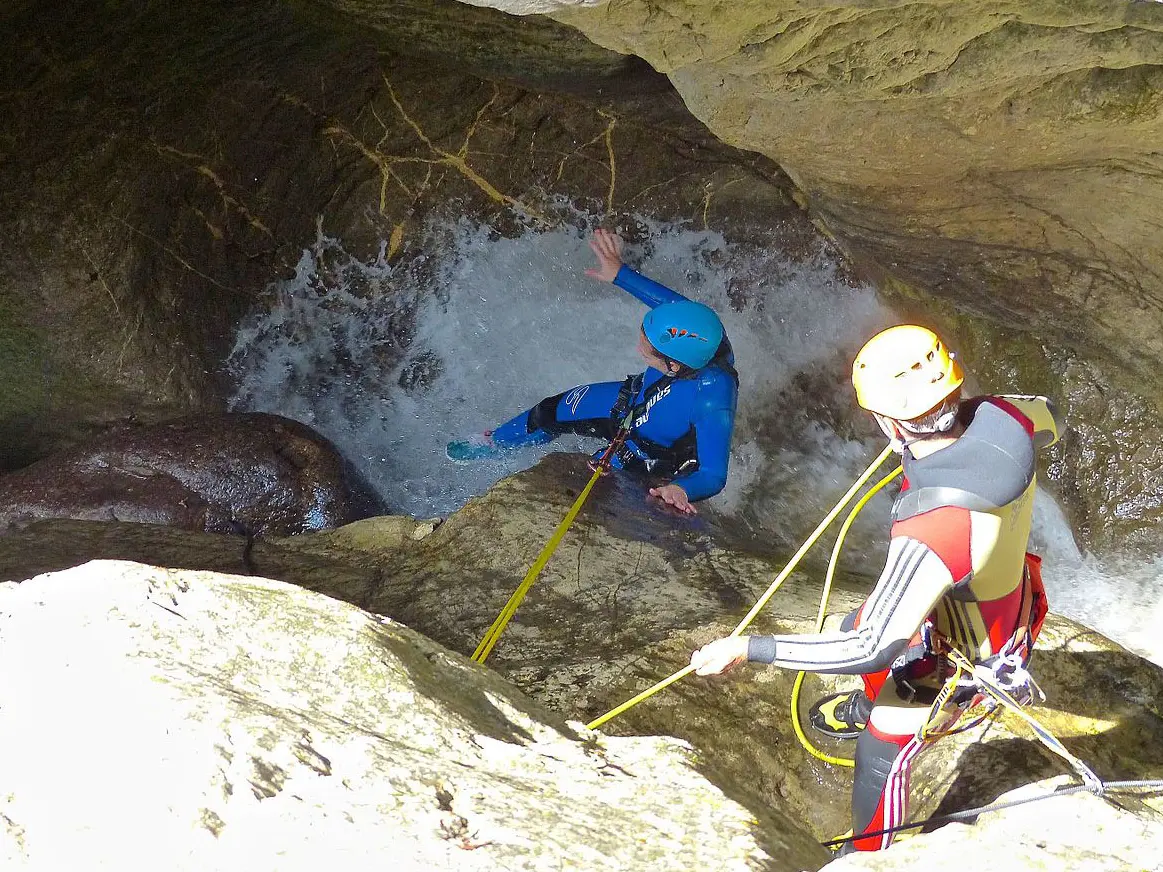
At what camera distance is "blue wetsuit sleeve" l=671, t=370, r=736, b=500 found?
455 centimetres

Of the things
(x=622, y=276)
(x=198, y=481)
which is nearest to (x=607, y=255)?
(x=622, y=276)

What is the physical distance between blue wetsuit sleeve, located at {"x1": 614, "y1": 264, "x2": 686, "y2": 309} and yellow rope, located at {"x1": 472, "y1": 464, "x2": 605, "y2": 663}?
4.42 feet

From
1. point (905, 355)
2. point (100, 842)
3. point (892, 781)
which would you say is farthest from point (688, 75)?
point (100, 842)

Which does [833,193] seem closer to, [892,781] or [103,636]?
[892,781]

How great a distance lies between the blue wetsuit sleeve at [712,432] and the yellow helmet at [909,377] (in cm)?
218

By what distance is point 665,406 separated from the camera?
16.0ft

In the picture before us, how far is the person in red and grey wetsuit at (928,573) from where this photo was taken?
2.21m

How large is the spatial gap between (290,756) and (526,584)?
67.9 inches

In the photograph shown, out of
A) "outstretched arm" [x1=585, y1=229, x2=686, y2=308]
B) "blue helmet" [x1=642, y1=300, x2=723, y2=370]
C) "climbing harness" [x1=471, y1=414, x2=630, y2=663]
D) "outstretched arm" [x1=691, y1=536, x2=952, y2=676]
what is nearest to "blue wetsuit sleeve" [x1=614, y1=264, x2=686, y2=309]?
"outstretched arm" [x1=585, y1=229, x2=686, y2=308]

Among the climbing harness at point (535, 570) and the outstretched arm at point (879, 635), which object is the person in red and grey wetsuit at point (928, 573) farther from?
the climbing harness at point (535, 570)

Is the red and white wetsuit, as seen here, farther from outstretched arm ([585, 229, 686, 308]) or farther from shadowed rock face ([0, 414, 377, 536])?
shadowed rock face ([0, 414, 377, 536])

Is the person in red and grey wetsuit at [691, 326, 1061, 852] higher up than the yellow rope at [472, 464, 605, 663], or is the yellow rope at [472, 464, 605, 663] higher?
the person in red and grey wetsuit at [691, 326, 1061, 852]

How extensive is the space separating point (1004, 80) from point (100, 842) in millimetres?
3276

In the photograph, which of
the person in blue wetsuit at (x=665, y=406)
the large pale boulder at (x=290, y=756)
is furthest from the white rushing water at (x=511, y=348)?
the large pale boulder at (x=290, y=756)
